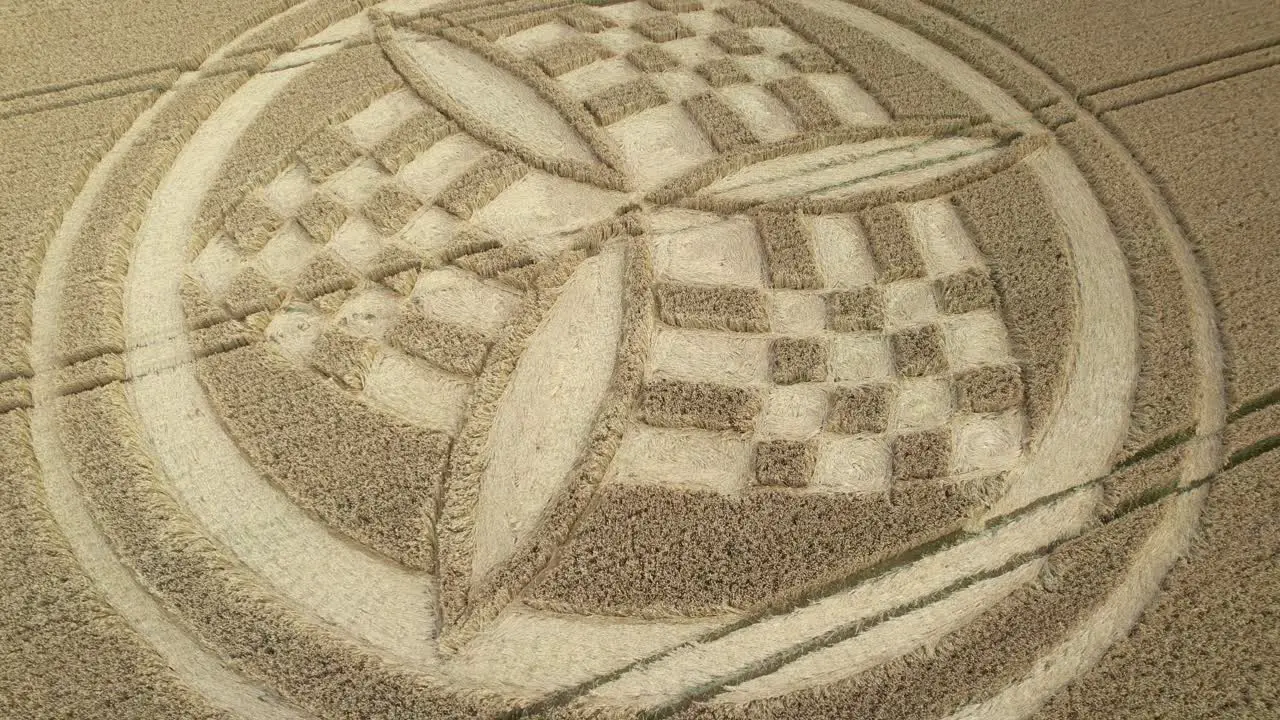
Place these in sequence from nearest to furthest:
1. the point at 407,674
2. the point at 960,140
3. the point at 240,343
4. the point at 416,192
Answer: the point at 407,674
the point at 240,343
the point at 416,192
the point at 960,140

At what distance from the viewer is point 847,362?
23.5 ft

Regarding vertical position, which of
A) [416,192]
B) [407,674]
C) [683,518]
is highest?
[416,192]

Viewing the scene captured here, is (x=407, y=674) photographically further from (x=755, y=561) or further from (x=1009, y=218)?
(x=1009, y=218)

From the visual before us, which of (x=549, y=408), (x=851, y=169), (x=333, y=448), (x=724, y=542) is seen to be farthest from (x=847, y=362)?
(x=333, y=448)

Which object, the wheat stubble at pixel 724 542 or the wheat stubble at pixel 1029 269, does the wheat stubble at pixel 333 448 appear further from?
the wheat stubble at pixel 1029 269

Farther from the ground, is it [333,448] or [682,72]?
[682,72]

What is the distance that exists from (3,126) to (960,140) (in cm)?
1063

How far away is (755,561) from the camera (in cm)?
588

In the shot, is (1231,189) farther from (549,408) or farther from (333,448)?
(333,448)

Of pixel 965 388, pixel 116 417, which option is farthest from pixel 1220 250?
pixel 116 417

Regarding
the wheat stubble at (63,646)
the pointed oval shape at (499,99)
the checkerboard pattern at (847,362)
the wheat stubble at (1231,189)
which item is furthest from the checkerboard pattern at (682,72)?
the wheat stubble at (63,646)

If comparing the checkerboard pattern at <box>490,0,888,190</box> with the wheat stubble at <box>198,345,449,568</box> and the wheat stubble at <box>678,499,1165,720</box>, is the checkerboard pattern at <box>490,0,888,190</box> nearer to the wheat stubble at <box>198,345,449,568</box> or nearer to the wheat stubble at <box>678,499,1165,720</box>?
the wheat stubble at <box>198,345,449,568</box>

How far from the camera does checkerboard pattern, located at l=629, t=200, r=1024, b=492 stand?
6.45 meters

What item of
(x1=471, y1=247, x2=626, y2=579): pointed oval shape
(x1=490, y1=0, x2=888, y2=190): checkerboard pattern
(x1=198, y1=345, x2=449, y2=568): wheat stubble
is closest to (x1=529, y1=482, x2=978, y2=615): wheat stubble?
(x1=471, y1=247, x2=626, y2=579): pointed oval shape
